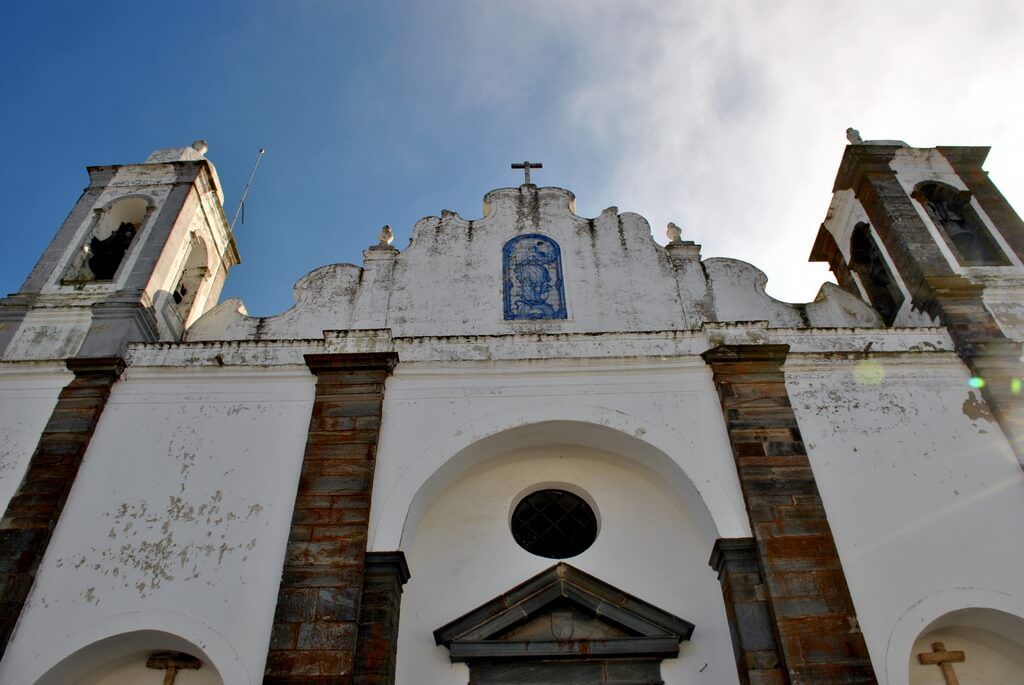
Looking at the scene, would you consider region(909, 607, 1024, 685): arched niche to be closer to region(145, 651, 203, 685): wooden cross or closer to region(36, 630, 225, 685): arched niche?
region(36, 630, 225, 685): arched niche

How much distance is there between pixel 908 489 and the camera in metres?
7.57

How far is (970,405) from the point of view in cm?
822

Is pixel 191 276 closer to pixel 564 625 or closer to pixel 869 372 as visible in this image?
pixel 564 625

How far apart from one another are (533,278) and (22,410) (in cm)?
606

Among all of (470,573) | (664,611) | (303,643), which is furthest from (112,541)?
(664,611)

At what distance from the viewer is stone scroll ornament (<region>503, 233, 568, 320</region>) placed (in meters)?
9.69

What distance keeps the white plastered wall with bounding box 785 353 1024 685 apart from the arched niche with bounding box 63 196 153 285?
890 centimetres

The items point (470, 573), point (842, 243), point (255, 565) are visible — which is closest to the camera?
point (255, 565)

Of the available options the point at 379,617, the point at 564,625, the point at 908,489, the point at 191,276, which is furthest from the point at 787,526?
the point at 191,276

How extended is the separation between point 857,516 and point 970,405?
6.76 ft

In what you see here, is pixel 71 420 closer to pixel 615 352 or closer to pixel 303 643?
pixel 303 643

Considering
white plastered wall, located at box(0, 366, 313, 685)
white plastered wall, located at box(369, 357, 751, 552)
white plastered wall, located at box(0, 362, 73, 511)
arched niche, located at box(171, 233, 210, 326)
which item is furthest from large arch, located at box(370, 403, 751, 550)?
arched niche, located at box(171, 233, 210, 326)

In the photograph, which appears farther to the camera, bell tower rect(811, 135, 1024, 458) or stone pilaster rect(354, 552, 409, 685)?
bell tower rect(811, 135, 1024, 458)

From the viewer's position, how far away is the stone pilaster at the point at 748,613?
644 cm
